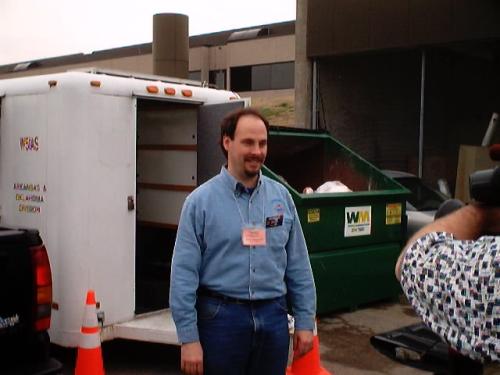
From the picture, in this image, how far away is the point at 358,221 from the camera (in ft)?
23.2

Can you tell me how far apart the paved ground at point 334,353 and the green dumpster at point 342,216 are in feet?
1.11

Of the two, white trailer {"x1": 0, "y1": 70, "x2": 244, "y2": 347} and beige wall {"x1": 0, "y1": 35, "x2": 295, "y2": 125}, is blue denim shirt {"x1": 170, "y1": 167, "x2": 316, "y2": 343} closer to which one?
white trailer {"x1": 0, "y1": 70, "x2": 244, "y2": 347}

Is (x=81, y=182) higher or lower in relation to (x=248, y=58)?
lower

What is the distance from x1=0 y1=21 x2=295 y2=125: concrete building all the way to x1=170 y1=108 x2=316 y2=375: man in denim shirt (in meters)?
30.6

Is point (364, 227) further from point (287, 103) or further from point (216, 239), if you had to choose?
point (287, 103)

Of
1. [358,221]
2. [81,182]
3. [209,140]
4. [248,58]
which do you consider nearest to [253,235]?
[81,182]

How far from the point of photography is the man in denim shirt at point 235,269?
282 centimetres

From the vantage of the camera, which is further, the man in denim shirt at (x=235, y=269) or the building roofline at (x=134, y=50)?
the building roofline at (x=134, y=50)

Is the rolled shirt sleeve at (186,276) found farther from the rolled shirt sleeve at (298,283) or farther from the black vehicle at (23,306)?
the black vehicle at (23,306)

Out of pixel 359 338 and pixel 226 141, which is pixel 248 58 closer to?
pixel 359 338

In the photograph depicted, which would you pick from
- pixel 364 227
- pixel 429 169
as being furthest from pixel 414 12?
pixel 364 227

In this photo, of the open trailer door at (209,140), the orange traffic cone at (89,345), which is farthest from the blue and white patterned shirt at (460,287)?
the open trailer door at (209,140)

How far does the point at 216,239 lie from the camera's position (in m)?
2.87

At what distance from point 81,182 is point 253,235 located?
2220 mm
